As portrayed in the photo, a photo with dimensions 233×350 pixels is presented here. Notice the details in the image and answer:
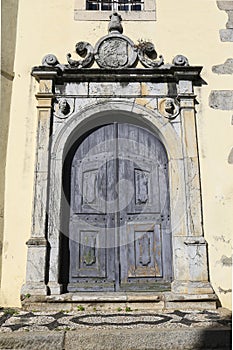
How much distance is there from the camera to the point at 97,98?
15.0 ft

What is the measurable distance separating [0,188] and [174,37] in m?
3.00

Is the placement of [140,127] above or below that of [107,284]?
above

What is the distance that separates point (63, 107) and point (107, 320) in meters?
2.54

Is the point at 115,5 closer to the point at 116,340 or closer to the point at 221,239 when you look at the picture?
the point at 221,239

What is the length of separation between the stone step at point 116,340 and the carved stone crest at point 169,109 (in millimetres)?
2642

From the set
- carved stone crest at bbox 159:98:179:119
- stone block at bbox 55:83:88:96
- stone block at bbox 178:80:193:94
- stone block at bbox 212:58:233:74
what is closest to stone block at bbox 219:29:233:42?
stone block at bbox 212:58:233:74

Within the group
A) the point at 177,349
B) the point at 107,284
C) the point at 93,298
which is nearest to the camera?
the point at 177,349

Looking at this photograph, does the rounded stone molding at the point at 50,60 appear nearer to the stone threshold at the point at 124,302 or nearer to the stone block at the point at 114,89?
the stone block at the point at 114,89

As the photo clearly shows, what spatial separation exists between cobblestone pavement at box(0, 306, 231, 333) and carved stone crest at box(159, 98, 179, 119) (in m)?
2.29

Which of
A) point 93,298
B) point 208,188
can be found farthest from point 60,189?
point 208,188

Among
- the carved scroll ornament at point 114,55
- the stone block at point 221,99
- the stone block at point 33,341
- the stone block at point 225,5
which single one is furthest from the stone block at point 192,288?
the stone block at point 225,5

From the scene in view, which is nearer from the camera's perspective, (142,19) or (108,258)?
(108,258)

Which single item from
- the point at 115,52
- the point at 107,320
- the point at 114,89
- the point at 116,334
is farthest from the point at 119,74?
the point at 116,334

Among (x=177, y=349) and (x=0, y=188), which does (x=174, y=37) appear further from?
(x=177, y=349)
